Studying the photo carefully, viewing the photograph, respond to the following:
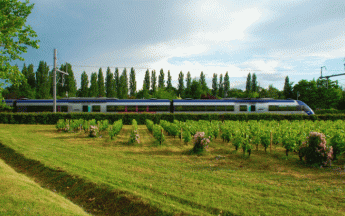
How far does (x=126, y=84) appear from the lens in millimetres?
79625

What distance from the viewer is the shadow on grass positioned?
5820 millimetres

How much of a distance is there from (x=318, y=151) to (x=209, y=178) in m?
5.25

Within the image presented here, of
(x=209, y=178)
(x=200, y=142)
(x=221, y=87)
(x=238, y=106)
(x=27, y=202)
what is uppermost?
(x=221, y=87)

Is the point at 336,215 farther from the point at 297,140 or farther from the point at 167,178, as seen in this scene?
the point at 297,140

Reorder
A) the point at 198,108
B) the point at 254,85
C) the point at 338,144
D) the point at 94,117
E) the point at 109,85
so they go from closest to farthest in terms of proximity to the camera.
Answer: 1. the point at 338,144
2. the point at 94,117
3. the point at 198,108
4. the point at 109,85
5. the point at 254,85

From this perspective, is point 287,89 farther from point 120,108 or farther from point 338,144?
point 338,144

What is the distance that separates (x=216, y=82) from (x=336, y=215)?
99.2 m

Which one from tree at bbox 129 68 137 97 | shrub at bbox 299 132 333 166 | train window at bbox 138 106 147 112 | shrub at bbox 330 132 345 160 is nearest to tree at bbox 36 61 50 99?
tree at bbox 129 68 137 97

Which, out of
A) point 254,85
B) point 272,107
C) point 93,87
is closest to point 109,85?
point 93,87

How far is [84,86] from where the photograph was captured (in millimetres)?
75750

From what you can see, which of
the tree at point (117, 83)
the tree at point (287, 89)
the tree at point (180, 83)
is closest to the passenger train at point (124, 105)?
the tree at point (117, 83)

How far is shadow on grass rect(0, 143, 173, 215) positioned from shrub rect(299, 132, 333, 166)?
308 inches

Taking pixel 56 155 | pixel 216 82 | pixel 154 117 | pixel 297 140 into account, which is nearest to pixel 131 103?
pixel 154 117

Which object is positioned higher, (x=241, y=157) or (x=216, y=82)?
(x=216, y=82)
